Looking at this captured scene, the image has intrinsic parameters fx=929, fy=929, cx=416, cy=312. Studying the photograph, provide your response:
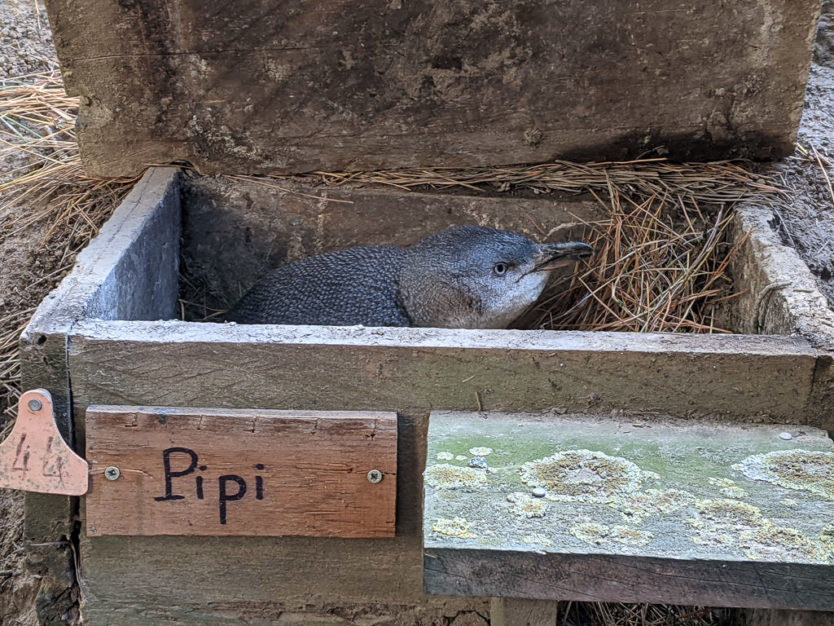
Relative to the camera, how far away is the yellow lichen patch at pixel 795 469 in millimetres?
1945

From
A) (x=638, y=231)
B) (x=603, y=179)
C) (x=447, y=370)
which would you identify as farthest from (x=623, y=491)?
(x=603, y=179)

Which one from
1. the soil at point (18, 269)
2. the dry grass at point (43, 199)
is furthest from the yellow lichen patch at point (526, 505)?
the dry grass at point (43, 199)

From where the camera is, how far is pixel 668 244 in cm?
334

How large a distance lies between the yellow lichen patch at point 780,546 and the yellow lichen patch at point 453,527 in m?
0.51

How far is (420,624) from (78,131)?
2.18 metres

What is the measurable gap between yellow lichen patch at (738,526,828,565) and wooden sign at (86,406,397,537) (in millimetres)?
915

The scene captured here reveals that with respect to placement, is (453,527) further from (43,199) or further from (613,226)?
(43,199)

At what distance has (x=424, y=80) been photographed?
11.1 feet

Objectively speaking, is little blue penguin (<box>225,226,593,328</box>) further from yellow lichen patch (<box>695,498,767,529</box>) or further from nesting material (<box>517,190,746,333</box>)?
yellow lichen patch (<box>695,498,767,529</box>)

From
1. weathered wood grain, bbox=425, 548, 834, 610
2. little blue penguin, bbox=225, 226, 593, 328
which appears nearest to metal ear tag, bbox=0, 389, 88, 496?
little blue penguin, bbox=225, 226, 593, 328

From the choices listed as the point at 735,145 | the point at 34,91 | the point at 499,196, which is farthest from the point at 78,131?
the point at 735,145

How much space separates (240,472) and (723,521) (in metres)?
1.18

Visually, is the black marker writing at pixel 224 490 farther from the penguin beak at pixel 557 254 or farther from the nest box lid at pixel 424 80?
the nest box lid at pixel 424 80

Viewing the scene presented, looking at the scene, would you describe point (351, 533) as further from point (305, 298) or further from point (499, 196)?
point (499, 196)
